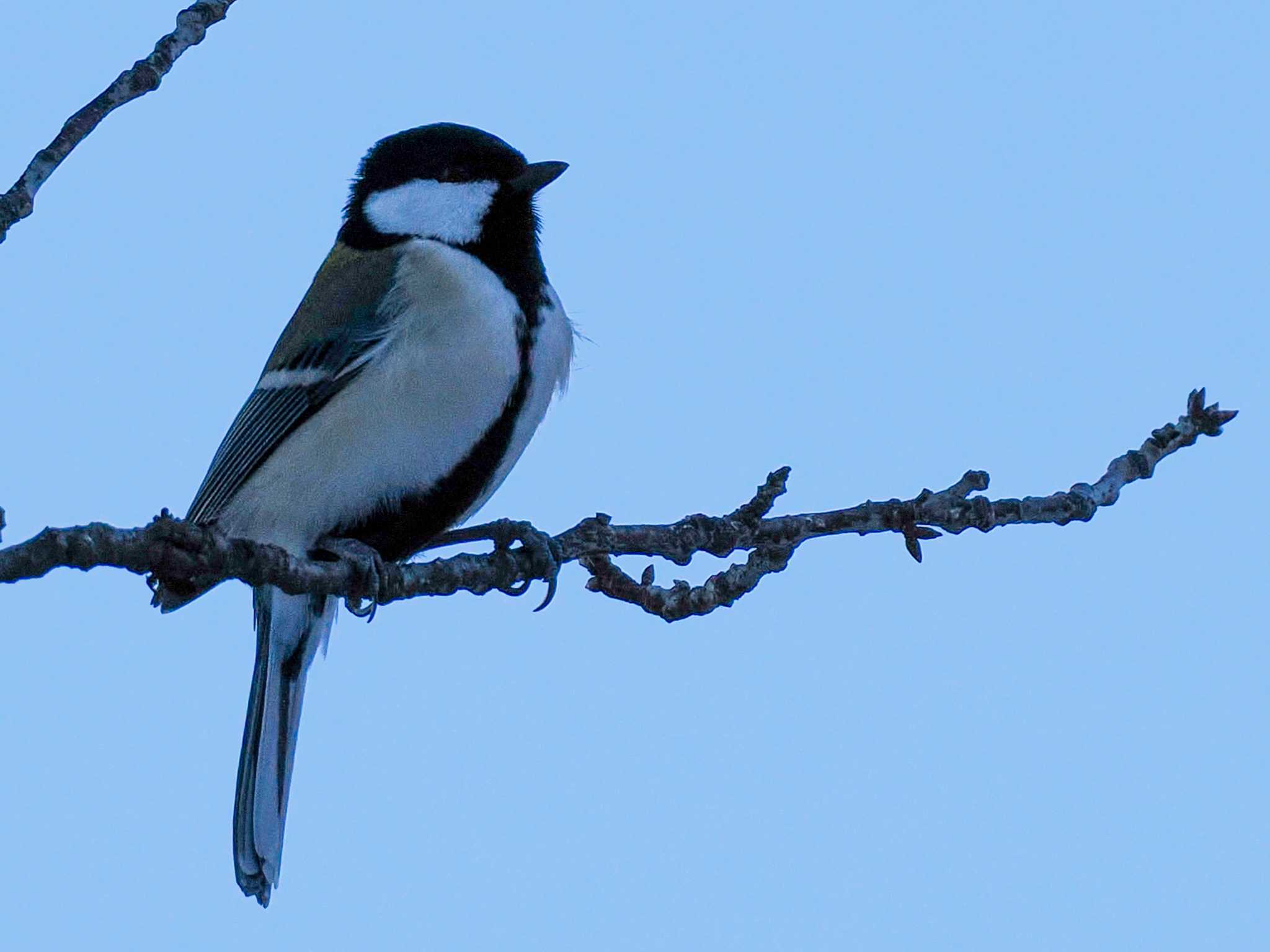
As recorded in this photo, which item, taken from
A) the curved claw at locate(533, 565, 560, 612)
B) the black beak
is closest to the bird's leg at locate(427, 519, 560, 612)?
the curved claw at locate(533, 565, 560, 612)

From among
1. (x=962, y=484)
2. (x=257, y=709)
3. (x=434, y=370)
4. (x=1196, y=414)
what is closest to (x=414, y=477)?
(x=434, y=370)

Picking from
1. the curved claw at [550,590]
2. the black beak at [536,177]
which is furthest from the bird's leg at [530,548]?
the black beak at [536,177]

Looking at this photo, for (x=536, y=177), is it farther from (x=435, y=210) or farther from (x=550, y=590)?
(x=550, y=590)

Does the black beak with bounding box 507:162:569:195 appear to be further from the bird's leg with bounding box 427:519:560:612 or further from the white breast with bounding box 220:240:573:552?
the bird's leg with bounding box 427:519:560:612

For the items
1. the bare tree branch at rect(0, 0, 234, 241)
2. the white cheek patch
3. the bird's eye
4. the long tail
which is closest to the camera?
the bare tree branch at rect(0, 0, 234, 241)

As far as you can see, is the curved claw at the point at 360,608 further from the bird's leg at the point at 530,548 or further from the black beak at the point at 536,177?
the black beak at the point at 536,177

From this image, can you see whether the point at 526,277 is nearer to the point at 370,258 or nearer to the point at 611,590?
the point at 370,258

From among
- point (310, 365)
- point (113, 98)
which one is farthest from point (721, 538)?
point (113, 98)
